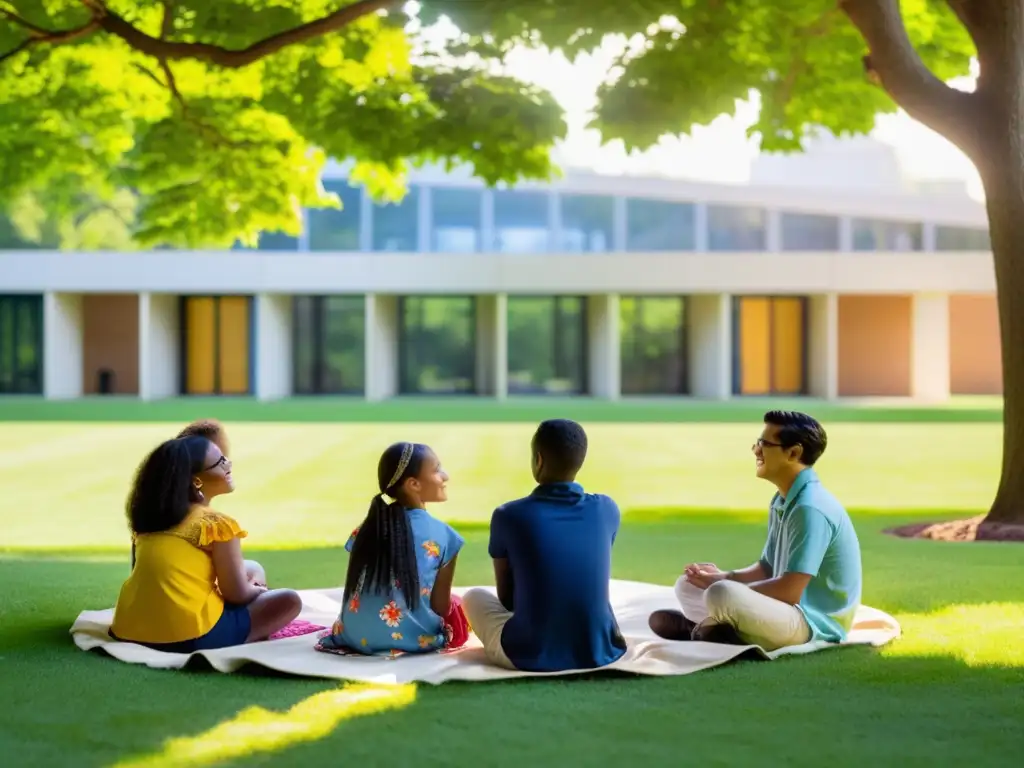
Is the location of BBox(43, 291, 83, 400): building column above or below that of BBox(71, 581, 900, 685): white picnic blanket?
above

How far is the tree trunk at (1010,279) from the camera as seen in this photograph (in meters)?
11.4

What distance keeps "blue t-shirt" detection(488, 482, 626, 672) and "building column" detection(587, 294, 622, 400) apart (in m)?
34.5

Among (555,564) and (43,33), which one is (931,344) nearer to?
(43,33)

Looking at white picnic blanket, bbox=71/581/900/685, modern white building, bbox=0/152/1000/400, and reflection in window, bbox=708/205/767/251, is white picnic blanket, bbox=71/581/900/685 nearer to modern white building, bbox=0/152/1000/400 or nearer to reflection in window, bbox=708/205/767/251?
modern white building, bbox=0/152/1000/400

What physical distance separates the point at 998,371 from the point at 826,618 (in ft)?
142

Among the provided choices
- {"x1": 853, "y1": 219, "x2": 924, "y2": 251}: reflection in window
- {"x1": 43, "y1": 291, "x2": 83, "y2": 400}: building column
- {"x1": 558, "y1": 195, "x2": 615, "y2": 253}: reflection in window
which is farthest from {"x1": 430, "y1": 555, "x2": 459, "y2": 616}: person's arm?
{"x1": 853, "y1": 219, "x2": 924, "y2": 251}: reflection in window

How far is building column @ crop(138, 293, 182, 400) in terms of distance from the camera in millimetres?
40438

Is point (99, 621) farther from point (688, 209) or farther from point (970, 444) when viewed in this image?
point (688, 209)

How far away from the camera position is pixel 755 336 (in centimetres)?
4288

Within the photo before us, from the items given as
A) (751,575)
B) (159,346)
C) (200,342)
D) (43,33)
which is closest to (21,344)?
(159,346)

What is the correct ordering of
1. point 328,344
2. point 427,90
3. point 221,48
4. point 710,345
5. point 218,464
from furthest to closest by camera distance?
point 328,344 → point 710,345 → point 427,90 → point 221,48 → point 218,464

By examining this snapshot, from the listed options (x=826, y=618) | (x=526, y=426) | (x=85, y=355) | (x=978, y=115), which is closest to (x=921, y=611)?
(x=826, y=618)

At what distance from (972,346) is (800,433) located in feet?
143

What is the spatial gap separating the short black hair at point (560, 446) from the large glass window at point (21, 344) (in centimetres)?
3997
